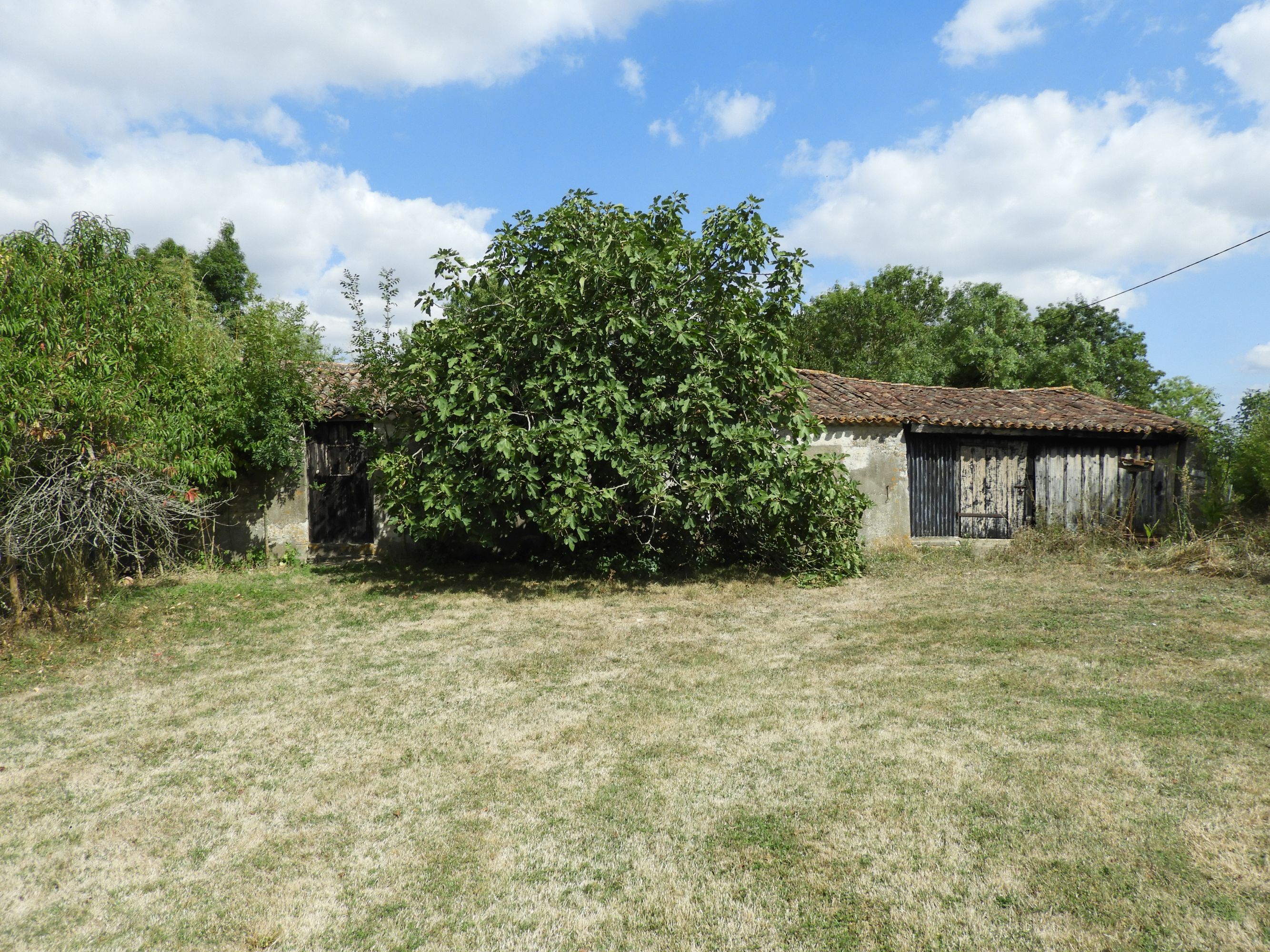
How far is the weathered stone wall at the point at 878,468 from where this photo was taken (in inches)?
490

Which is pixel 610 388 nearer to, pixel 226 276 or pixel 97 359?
pixel 97 359

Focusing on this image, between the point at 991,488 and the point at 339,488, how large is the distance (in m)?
10.8

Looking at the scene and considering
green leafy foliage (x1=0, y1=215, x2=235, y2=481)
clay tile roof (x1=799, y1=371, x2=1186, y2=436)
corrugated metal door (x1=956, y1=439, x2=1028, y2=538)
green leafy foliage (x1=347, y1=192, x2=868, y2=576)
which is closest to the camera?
green leafy foliage (x1=0, y1=215, x2=235, y2=481)

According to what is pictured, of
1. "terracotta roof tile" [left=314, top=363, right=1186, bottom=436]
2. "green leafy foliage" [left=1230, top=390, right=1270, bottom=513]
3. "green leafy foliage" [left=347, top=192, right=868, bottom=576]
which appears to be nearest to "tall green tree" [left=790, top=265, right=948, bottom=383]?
"terracotta roof tile" [left=314, top=363, right=1186, bottom=436]

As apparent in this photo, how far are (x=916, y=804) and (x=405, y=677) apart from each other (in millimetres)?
4235

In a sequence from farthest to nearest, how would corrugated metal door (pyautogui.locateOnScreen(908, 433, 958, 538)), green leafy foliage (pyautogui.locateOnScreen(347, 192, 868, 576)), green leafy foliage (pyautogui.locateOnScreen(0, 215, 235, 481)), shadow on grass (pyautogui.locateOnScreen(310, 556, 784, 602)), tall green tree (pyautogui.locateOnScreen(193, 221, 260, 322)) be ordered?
tall green tree (pyautogui.locateOnScreen(193, 221, 260, 322)) → corrugated metal door (pyautogui.locateOnScreen(908, 433, 958, 538)) → shadow on grass (pyautogui.locateOnScreen(310, 556, 784, 602)) → green leafy foliage (pyautogui.locateOnScreen(347, 192, 868, 576)) → green leafy foliage (pyautogui.locateOnScreen(0, 215, 235, 481))

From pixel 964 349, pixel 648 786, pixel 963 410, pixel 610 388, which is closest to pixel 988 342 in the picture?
pixel 964 349

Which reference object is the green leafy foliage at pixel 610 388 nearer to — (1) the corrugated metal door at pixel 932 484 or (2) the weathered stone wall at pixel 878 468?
(2) the weathered stone wall at pixel 878 468

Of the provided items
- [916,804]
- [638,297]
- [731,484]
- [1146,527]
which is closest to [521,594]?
[731,484]

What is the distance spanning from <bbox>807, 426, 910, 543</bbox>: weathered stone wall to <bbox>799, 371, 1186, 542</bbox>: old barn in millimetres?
16

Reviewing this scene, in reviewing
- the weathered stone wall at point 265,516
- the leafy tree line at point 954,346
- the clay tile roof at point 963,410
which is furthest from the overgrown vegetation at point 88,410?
the leafy tree line at point 954,346

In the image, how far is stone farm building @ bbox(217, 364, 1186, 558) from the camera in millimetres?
12000

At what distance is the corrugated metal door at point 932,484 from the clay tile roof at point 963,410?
506 millimetres

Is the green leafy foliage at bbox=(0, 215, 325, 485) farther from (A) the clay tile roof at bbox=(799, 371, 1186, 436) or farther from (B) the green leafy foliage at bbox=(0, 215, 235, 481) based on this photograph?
(A) the clay tile roof at bbox=(799, 371, 1186, 436)
